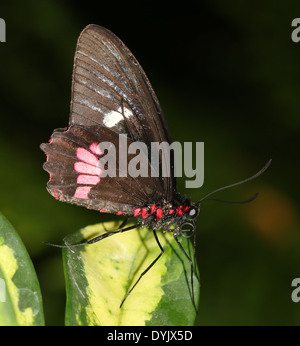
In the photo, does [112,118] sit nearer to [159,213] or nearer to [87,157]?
[87,157]

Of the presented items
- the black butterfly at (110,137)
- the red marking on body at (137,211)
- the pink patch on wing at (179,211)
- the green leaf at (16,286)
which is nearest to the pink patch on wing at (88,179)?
the black butterfly at (110,137)

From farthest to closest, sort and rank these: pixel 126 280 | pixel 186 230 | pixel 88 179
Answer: pixel 88 179 < pixel 186 230 < pixel 126 280

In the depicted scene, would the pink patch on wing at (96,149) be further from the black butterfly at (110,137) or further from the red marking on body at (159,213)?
the red marking on body at (159,213)

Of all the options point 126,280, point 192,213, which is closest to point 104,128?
point 192,213

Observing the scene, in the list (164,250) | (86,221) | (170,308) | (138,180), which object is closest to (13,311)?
(170,308)

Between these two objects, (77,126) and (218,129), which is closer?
(77,126)

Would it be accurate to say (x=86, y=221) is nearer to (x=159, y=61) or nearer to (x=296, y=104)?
(x=159, y=61)

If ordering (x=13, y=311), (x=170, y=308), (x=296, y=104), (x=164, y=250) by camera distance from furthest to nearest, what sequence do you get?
1. (x=296, y=104)
2. (x=164, y=250)
3. (x=170, y=308)
4. (x=13, y=311)
